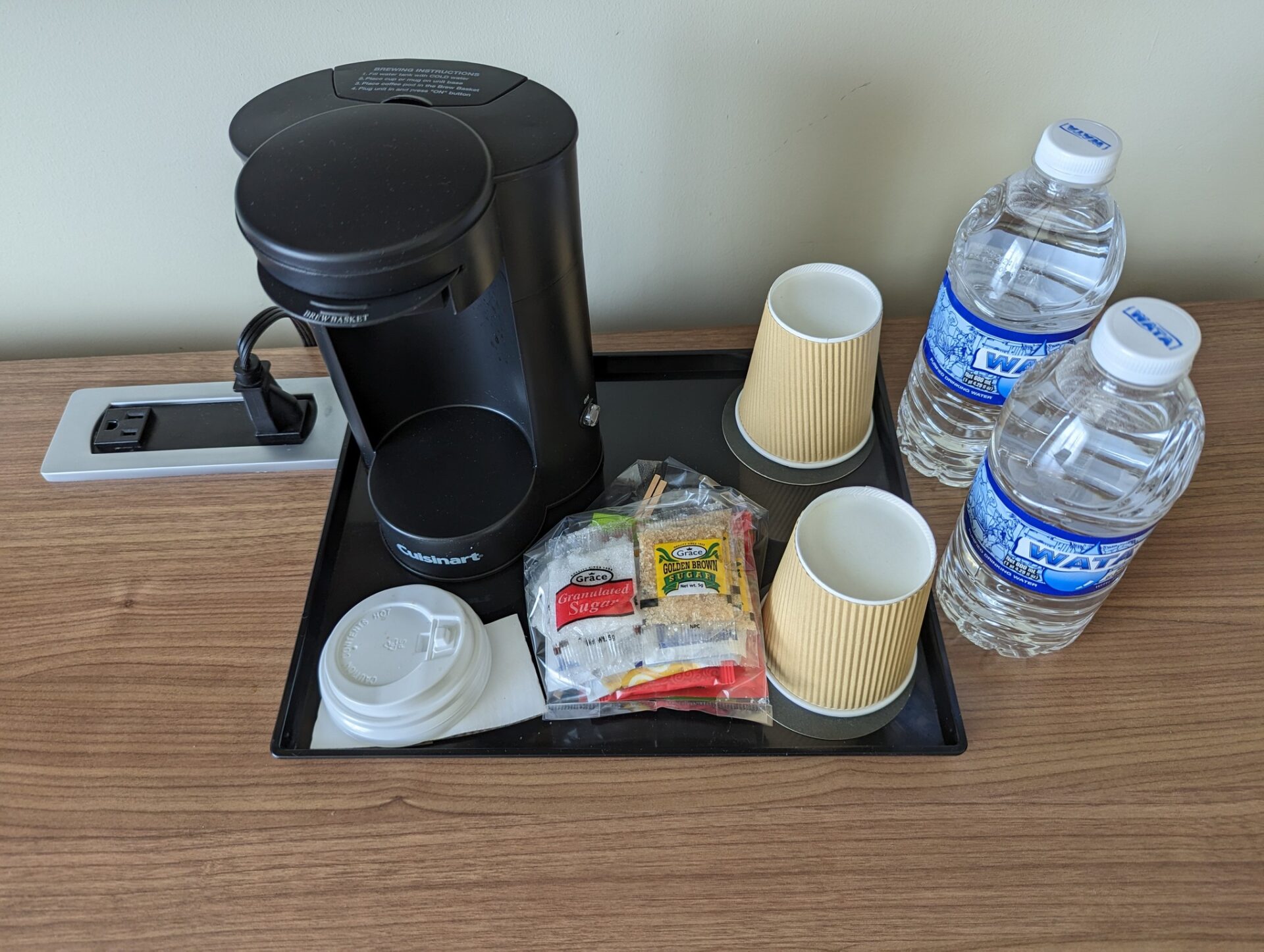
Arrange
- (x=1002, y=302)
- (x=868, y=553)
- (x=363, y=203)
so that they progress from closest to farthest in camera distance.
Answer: (x=363, y=203), (x=868, y=553), (x=1002, y=302)

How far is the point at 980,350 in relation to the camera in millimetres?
605

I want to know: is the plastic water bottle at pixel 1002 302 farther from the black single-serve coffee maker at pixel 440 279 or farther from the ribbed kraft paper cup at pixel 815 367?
the black single-serve coffee maker at pixel 440 279

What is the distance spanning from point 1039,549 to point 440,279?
39 cm

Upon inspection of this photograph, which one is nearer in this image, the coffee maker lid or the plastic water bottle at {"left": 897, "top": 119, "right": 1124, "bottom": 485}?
the coffee maker lid

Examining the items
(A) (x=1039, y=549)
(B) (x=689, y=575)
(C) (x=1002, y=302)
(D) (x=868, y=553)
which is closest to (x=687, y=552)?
(B) (x=689, y=575)

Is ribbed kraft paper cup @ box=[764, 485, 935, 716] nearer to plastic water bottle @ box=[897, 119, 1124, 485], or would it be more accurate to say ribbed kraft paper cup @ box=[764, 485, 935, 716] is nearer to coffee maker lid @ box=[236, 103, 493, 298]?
plastic water bottle @ box=[897, 119, 1124, 485]

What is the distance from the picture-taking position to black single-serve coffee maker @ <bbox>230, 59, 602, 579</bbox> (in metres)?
0.45

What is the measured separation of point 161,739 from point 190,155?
48 centimetres

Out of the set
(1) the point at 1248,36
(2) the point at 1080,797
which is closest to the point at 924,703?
(2) the point at 1080,797

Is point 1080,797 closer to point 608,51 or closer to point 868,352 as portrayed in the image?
point 868,352

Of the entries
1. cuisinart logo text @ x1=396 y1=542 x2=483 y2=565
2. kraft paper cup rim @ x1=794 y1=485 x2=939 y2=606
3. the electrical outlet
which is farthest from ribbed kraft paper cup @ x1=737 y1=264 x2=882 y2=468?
the electrical outlet

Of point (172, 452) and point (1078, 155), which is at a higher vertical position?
point (1078, 155)

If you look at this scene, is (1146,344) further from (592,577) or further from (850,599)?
(592,577)

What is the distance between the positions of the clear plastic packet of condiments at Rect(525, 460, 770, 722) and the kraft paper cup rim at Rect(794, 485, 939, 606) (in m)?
0.07
